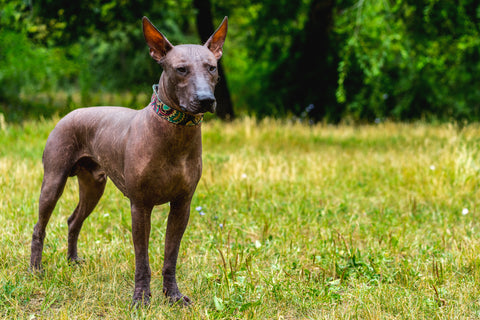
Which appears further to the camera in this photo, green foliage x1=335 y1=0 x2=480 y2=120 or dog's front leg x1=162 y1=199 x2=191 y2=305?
green foliage x1=335 y1=0 x2=480 y2=120

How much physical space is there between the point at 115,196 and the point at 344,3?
347 inches

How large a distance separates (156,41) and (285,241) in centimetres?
240

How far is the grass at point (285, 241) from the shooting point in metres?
3.41

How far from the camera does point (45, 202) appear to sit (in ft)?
12.1

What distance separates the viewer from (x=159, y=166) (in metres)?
3.03

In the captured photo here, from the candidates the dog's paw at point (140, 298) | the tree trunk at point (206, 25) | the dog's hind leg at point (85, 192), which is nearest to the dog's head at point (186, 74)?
the dog's hind leg at point (85, 192)

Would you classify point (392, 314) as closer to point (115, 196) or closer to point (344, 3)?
point (115, 196)

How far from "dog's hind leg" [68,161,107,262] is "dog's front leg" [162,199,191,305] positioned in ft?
2.79

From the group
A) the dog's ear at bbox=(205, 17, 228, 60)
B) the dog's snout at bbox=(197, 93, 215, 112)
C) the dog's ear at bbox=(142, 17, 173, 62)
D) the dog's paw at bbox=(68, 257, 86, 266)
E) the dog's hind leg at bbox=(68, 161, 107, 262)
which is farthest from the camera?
the dog's paw at bbox=(68, 257, 86, 266)

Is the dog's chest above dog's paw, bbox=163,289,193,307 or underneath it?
above

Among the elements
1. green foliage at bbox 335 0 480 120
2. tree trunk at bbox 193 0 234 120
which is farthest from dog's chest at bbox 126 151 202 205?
tree trunk at bbox 193 0 234 120

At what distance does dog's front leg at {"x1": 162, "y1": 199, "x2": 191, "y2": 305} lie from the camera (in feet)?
11.0

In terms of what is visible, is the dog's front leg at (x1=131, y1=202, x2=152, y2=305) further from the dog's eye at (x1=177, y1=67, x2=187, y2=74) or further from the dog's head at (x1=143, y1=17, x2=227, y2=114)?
the dog's eye at (x1=177, y1=67, x2=187, y2=74)

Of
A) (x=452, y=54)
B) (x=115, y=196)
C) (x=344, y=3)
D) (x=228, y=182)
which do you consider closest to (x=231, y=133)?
(x=228, y=182)
